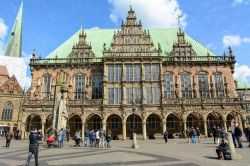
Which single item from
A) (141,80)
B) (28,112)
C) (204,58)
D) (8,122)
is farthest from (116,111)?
(8,122)

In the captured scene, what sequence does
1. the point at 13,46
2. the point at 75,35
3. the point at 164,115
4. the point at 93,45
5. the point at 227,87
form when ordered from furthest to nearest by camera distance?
the point at 13,46 → the point at 75,35 → the point at 93,45 → the point at 227,87 → the point at 164,115

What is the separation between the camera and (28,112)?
36.1 m

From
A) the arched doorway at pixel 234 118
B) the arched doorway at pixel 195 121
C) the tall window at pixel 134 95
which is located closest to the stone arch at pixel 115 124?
the tall window at pixel 134 95


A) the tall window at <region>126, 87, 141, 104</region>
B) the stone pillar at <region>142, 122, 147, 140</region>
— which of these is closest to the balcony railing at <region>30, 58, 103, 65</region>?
the tall window at <region>126, 87, 141, 104</region>

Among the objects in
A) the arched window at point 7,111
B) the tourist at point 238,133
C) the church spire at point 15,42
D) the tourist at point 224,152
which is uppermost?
the church spire at point 15,42

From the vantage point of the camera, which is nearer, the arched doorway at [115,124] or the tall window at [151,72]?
the arched doorway at [115,124]

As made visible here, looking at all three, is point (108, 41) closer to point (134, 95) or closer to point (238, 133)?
point (134, 95)

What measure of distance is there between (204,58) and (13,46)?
63.3 m

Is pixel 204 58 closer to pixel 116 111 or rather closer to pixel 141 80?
pixel 141 80

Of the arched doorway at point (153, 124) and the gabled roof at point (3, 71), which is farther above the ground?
the gabled roof at point (3, 71)

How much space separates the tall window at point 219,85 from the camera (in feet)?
128

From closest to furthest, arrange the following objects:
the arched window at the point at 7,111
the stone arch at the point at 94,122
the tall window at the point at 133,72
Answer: the stone arch at the point at 94,122 < the tall window at the point at 133,72 < the arched window at the point at 7,111

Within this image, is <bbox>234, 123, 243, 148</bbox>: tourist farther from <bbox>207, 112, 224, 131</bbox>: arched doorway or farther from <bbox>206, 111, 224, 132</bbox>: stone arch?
<bbox>207, 112, 224, 131</bbox>: arched doorway

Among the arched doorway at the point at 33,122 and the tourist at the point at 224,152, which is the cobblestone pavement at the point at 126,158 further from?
the arched doorway at the point at 33,122
